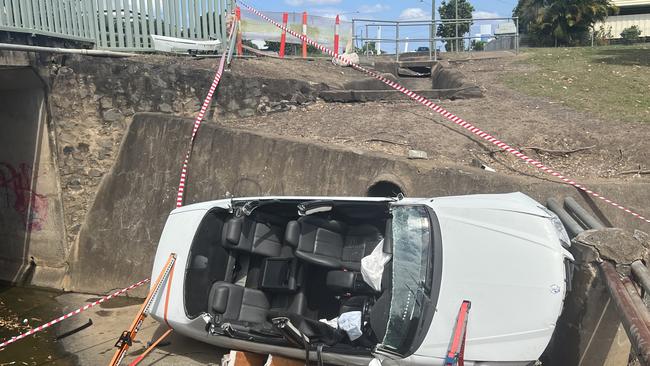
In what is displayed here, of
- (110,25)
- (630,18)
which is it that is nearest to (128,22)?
(110,25)

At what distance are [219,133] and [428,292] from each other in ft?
16.8

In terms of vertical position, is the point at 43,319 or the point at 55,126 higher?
the point at 55,126

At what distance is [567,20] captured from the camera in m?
26.7

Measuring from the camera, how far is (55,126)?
901cm

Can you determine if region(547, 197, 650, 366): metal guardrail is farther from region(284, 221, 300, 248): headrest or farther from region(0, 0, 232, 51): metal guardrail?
region(0, 0, 232, 51): metal guardrail

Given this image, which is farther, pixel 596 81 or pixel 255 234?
pixel 596 81

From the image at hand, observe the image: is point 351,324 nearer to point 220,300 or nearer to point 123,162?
point 220,300

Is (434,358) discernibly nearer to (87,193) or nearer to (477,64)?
(87,193)

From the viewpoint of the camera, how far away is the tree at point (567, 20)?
26531 millimetres

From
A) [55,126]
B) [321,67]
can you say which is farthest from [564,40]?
[55,126]

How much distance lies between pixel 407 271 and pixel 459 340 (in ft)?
2.55

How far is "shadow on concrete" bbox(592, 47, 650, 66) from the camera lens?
13120 millimetres

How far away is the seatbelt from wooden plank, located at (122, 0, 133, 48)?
8509 mm

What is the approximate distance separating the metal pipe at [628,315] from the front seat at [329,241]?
7.54ft
